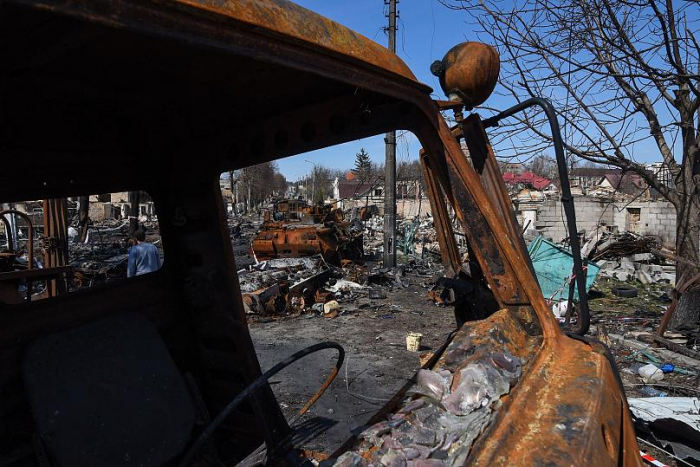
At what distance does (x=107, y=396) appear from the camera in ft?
7.47

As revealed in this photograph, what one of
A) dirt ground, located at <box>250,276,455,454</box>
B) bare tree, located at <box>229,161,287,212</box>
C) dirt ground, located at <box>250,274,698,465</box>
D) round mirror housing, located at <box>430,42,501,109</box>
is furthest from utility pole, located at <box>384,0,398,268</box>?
bare tree, located at <box>229,161,287,212</box>

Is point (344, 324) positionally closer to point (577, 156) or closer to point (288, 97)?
point (577, 156)

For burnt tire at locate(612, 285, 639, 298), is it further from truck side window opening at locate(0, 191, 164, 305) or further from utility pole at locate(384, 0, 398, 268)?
truck side window opening at locate(0, 191, 164, 305)

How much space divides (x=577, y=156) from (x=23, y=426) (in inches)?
276

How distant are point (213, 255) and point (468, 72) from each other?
180 cm

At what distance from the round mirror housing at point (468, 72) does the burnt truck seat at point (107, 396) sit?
197cm

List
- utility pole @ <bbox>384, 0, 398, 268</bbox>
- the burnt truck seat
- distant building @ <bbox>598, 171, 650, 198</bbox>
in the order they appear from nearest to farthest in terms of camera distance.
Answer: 1. the burnt truck seat
2. distant building @ <bbox>598, 171, 650, 198</bbox>
3. utility pole @ <bbox>384, 0, 398, 268</bbox>

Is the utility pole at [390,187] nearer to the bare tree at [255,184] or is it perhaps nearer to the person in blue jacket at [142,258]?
the person in blue jacket at [142,258]

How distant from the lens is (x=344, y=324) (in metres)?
10.1

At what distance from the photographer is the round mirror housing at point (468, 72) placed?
2.13m

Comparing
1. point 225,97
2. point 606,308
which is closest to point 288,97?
point 225,97

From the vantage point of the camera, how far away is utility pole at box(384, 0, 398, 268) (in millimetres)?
16328

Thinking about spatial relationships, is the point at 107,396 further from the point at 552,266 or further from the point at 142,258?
the point at 552,266

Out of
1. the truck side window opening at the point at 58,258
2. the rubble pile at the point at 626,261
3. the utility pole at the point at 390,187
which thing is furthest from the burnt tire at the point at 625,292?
the truck side window opening at the point at 58,258
